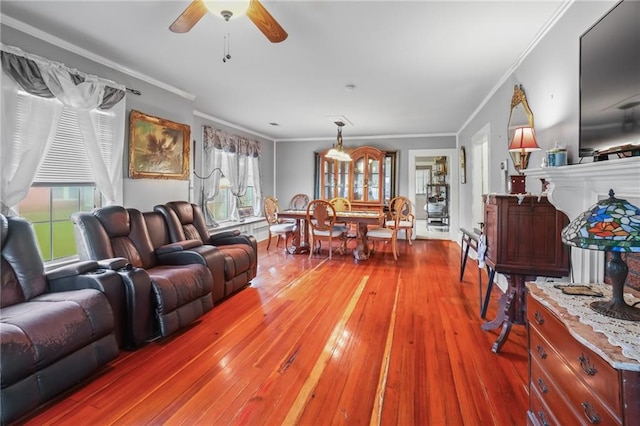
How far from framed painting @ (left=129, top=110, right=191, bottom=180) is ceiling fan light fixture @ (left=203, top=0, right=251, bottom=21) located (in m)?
2.33

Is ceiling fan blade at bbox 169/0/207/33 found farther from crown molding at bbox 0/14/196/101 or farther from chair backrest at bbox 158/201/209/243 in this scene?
chair backrest at bbox 158/201/209/243

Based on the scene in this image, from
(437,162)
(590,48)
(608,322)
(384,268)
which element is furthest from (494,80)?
(437,162)

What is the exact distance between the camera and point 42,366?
1693 millimetres

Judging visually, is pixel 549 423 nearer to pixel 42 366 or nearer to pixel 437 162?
pixel 42 366

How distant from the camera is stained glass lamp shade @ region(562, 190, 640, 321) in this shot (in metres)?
1.07

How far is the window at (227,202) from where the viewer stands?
5.96 m

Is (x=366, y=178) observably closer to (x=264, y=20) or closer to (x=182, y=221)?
(x=182, y=221)

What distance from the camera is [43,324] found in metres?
1.73

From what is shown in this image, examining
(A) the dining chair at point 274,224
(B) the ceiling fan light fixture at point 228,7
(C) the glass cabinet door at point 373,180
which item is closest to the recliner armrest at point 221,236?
(A) the dining chair at point 274,224

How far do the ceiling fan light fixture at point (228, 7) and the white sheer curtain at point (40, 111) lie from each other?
1.83 m

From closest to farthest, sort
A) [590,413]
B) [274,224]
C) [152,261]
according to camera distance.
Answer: [590,413], [152,261], [274,224]

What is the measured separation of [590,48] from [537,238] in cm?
120

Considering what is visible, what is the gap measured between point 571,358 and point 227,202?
5847 mm

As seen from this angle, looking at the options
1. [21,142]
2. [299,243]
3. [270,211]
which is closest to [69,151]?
[21,142]
